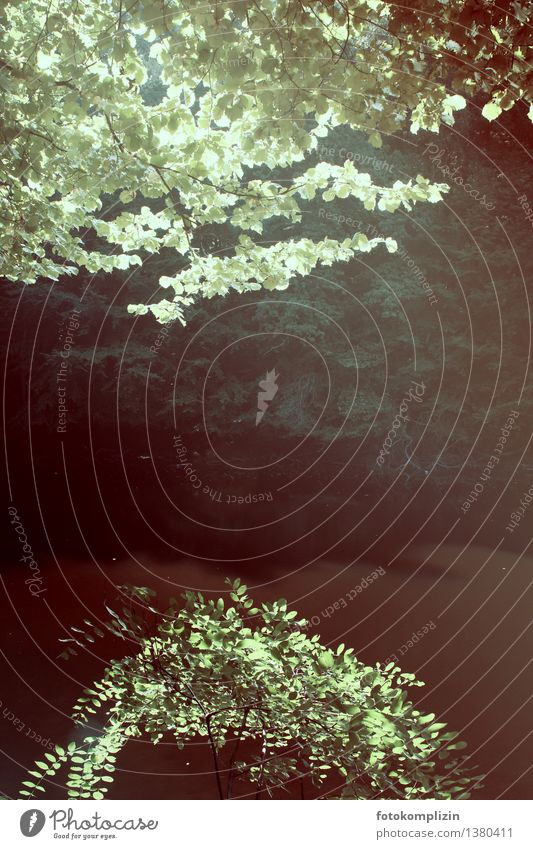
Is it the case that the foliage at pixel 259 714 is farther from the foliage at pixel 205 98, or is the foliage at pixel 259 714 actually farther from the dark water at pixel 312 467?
the foliage at pixel 205 98

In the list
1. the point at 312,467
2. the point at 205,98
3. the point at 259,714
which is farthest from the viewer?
the point at 312,467

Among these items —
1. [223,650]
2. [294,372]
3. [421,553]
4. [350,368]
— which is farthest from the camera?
[350,368]

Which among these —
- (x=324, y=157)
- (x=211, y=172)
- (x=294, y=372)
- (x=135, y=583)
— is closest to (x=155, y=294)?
(x=294, y=372)

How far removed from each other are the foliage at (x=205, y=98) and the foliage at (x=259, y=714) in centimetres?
124

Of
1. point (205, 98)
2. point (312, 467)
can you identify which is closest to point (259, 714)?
point (205, 98)

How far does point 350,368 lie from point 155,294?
150 cm

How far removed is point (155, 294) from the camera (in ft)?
12.2

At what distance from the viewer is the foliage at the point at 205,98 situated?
6.14 ft

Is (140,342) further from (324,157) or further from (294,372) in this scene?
(324,157)

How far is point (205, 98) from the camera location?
7.00 feet

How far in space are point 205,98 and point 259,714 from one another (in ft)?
5.42

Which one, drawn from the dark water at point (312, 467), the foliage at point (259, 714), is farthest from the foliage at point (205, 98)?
the foliage at point (259, 714)

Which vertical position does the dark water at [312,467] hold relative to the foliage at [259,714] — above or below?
above

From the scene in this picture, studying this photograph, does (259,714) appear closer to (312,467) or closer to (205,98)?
(205,98)
